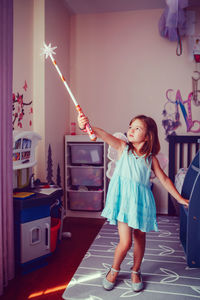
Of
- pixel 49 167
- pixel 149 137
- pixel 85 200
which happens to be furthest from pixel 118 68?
pixel 149 137

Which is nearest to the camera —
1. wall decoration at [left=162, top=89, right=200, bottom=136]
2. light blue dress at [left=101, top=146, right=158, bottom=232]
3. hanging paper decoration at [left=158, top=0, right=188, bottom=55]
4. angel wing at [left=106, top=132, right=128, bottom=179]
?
light blue dress at [left=101, top=146, right=158, bottom=232]

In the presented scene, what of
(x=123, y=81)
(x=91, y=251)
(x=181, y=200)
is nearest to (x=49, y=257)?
(x=91, y=251)

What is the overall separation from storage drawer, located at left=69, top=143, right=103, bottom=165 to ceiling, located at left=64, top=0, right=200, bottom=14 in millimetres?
1591

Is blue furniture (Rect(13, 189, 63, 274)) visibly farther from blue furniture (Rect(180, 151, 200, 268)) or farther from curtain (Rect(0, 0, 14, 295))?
blue furniture (Rect(180, 151, 200, 268))

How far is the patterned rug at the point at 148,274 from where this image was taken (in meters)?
1.59

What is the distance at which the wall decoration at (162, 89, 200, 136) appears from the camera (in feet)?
10.7

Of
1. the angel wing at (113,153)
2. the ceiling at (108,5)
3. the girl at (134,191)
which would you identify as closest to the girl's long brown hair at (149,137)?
the girl at (134,191)

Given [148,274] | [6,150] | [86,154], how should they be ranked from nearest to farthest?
[6,150] → [148,274] → [86,154]

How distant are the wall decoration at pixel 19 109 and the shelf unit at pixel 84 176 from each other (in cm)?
73

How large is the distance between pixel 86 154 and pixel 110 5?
1.72 meters

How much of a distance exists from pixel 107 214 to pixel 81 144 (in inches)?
61.3

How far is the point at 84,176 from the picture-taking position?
3.08 meters

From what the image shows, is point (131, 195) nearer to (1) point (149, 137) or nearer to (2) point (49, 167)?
(1) point (149, 137)

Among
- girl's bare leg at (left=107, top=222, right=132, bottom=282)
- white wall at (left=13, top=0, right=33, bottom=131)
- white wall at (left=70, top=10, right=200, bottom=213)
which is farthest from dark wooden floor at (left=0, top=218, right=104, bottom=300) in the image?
white wall at (left=70, top=10, right=200, bottom=213)
